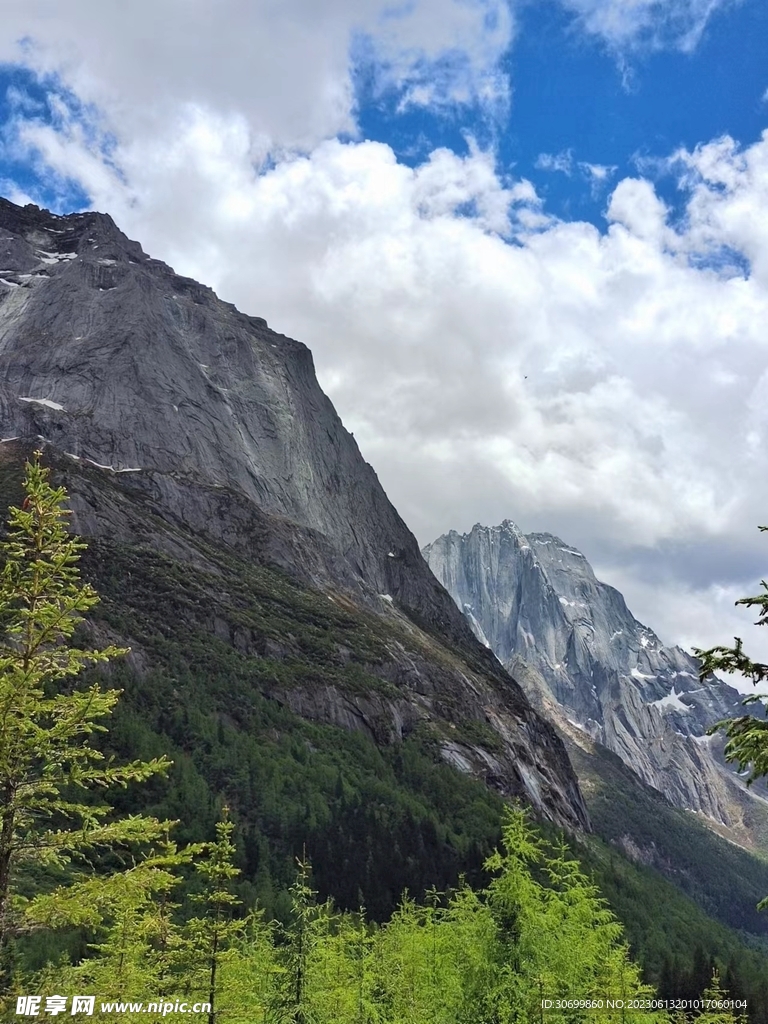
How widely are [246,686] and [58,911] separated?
149 meters

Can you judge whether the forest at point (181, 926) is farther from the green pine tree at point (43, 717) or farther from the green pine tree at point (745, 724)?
the green pine tree at point (745, 724)

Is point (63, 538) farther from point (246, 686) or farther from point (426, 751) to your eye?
point (426, 751)

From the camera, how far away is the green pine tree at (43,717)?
12781mm

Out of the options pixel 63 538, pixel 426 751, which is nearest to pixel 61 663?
pixel 63 538

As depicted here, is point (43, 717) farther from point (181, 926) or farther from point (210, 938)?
point (181, 926)

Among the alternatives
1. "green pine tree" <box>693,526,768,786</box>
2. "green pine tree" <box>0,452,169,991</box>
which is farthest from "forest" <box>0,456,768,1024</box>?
"green pine tree" <box>693,526,768,786</box>

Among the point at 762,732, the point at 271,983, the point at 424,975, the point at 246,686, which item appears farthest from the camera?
the point at 246,686

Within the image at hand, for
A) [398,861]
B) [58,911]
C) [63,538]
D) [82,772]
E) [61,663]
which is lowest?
[398,861]

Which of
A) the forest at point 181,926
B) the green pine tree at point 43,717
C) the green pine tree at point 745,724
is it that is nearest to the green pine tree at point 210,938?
the forest at point 181,926

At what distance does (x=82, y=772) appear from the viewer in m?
12.9

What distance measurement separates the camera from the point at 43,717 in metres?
13.6

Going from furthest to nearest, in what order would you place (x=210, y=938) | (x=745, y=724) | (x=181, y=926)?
(x=181, y=926) < (x=210, y=938) < (x=745, y=724)

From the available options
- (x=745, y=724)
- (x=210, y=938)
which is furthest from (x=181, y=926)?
(x=745, y=724)

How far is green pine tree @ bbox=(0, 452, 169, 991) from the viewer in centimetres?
1278
